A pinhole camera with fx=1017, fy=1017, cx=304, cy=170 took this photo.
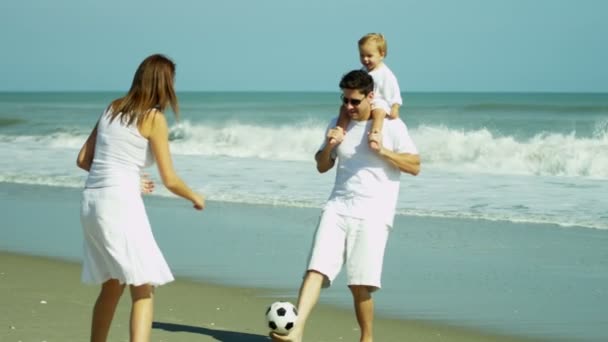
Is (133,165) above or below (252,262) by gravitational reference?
above

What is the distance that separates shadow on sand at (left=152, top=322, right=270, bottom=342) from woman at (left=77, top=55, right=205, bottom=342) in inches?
55.0

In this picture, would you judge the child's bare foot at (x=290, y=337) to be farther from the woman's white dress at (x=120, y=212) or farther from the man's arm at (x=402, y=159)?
the man's arm at (x=402, y=159)

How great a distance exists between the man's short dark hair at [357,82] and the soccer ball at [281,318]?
1.24 m

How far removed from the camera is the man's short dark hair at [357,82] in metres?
5.55

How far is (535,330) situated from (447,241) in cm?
354

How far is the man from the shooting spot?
18.2 feet

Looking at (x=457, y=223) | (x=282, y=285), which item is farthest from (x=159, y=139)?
(x=457, y=223)

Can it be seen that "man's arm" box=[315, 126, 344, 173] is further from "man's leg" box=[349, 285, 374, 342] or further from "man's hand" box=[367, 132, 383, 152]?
"man's leg" box=[349, 285, 374, 342]

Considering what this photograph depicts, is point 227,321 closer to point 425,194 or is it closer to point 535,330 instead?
point 535,330

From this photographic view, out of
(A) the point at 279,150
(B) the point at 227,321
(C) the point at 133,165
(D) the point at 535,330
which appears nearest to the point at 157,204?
(B) the point at 227,321

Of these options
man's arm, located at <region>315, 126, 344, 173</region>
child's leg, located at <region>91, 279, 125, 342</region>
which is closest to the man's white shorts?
man's arm, located at <region>315, 126, 344, 173</region>

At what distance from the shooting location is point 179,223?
11383 mm

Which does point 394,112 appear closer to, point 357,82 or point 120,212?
point 357,82

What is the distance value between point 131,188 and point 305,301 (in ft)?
4.05
